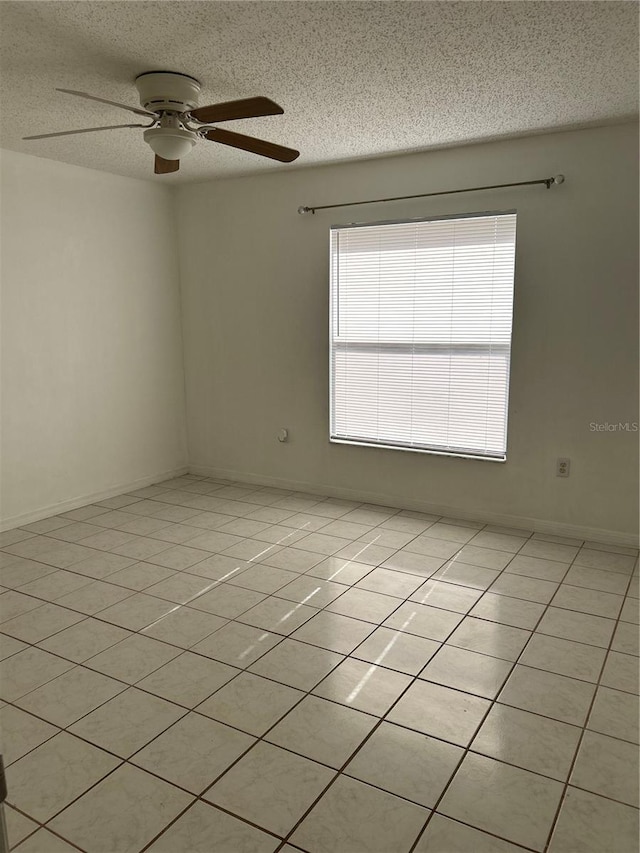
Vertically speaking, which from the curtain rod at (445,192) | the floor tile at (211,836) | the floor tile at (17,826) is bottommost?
the floor tile at (17,826)

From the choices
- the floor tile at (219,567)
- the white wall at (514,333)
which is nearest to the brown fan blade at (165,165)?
the white wall at (514,333)

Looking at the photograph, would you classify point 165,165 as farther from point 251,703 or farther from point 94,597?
point 251,703

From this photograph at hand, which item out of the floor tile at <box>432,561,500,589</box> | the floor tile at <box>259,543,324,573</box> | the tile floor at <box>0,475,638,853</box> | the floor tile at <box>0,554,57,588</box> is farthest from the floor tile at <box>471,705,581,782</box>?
the floor tile at <box>0,554,57,588</box>

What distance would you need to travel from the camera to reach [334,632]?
2717mm

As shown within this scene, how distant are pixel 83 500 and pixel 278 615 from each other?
2.29m

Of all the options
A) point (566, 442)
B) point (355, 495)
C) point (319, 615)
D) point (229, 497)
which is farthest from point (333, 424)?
point (319, 615)

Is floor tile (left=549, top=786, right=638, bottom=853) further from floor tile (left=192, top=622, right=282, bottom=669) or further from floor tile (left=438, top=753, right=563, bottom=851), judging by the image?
floor tile (left=192, top=622, right=282, bottom=669)

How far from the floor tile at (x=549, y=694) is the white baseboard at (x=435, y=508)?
160cm

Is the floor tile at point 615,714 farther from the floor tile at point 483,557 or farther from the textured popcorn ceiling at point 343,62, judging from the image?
the textured popcorn ceiling at point 343,62

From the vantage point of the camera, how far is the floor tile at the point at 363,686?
7.30ft

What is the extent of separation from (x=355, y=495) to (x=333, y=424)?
0.54 m

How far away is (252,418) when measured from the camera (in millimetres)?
5008

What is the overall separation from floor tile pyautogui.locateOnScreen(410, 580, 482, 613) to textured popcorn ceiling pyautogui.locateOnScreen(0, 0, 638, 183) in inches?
92.4

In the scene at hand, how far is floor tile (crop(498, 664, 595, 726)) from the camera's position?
7.12 ft
